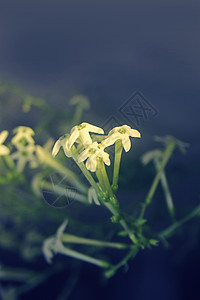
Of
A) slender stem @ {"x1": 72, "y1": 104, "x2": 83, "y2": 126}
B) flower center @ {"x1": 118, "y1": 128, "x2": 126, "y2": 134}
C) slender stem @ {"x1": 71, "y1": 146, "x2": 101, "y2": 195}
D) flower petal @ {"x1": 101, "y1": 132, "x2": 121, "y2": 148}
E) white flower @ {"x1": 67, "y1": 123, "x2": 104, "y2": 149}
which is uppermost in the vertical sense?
flower center @ {"x1": 118, "y1": 128, "x2": 126, "y2": 134}

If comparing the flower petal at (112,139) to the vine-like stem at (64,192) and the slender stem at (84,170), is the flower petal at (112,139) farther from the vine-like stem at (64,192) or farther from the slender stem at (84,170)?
the vine-like stem at (64,192)

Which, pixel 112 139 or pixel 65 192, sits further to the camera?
pixel 65 192

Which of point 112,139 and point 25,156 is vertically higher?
point 112,139

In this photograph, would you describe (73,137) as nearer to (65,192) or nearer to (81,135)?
(81,135)

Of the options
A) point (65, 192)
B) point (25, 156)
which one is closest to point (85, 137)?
point (65, 192)

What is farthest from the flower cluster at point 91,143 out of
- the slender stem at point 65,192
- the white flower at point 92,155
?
the slender stem at point 65,192

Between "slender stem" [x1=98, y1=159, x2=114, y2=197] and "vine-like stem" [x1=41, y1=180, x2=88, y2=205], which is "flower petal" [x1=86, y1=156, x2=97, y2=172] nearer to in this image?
"slender stem" [x1=98, y1=159, x2=114, y2=197]

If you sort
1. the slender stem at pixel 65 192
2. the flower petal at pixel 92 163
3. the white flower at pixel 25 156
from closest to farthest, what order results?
the flower petal at pixel 92 163 < the slender stem at pixel 65 192 < the white flower at pixel 25 156

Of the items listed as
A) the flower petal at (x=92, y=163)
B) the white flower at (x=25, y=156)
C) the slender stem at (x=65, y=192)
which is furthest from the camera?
the white flower at (x=25, y=156)

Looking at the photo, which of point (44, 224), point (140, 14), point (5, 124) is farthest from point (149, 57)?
point (44, 224)

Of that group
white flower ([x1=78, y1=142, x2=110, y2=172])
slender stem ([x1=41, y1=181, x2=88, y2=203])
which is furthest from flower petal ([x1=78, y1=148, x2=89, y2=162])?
slender stem ([x1=41, y1=181, x2=88, y2=203])

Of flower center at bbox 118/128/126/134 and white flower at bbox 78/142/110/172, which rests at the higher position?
flower center at bbox 118/128/126/134

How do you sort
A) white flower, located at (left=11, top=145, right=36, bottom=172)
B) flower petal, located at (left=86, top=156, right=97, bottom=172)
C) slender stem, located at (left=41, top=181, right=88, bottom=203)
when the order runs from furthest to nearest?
white flower, located at (left=11, top=145, right=36, bottom=172), slender stem, located at (left=41, top=181, right=88, bottom=203), flower petal, located at (left=86, top=156, right=97, bottom=172)
